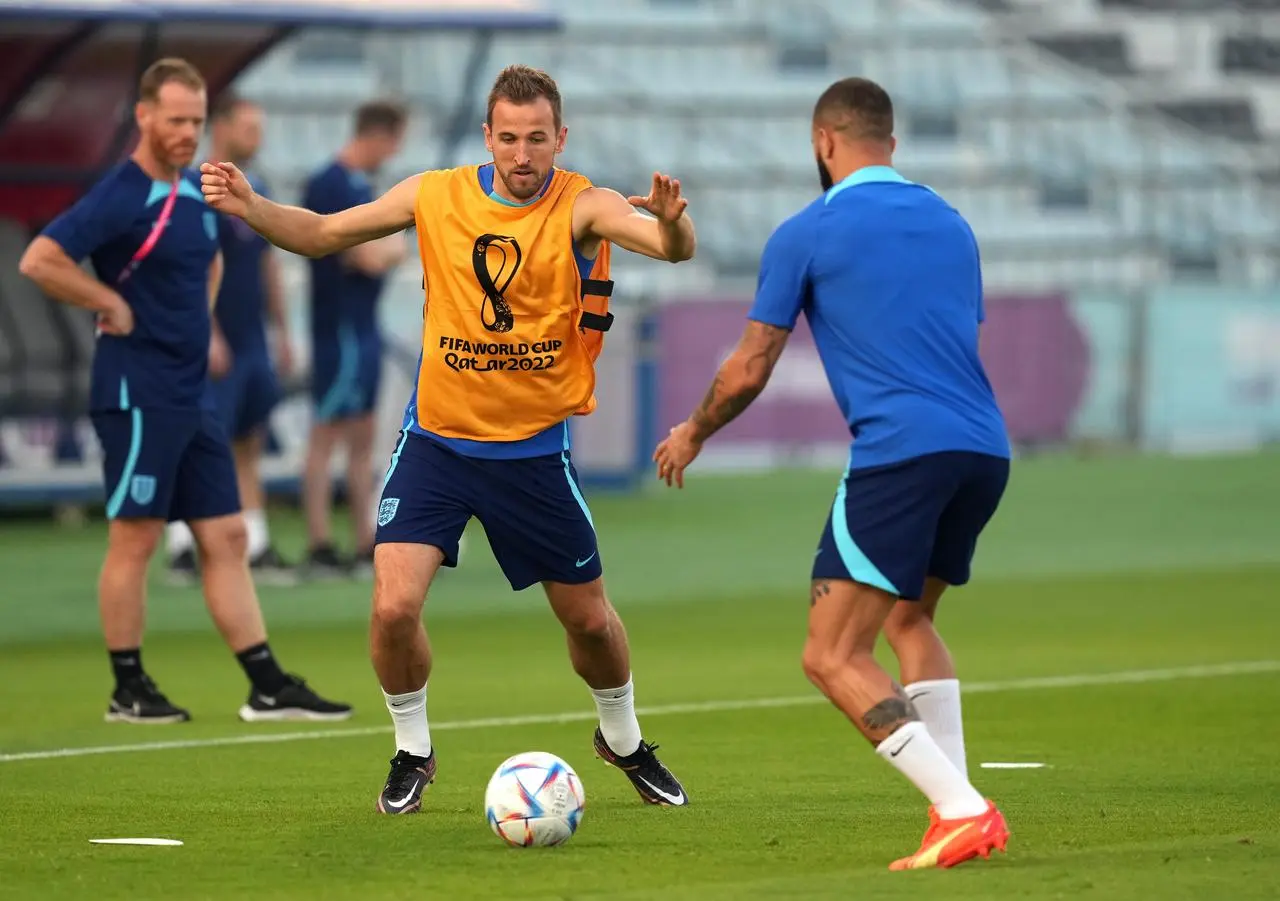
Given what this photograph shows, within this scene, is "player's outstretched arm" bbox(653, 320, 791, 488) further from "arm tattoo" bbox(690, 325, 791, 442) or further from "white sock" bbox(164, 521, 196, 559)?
"white sock" bbox(164, 521, 196, 559)

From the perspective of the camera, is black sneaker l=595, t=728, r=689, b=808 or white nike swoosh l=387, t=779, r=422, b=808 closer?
white nike swoosh l=387, t=779, r=422, b=808

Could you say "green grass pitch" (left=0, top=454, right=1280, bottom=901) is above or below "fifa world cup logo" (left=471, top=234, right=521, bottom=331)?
below

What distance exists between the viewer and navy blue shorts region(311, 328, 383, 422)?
14.2m

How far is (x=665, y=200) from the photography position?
6.22 meters

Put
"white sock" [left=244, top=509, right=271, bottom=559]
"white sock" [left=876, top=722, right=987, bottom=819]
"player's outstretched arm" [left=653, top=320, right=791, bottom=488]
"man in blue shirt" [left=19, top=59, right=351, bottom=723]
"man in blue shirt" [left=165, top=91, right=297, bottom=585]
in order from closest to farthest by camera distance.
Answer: "white sock" [left=876, top=722, right=987, bottom=819], "player's outstretched arm" [left=653, top=320, right=791, bottom=488], "man in blue shirt" [left=19, top=59, right=351, bottom=723], "man in blue shirt" [left=165, top=91, right=297, bottom=585], "white sock" [left=244, top=509, right=271, bottom=559]

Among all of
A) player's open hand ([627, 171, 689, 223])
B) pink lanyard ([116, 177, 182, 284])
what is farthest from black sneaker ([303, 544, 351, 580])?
player's open hand ([627, 171, 689, 223])

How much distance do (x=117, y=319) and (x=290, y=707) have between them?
5.39 feet

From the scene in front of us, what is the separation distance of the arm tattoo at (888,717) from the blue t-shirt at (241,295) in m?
8.44

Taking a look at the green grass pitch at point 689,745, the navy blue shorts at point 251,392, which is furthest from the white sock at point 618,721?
the navy blue shorts at point 251,392

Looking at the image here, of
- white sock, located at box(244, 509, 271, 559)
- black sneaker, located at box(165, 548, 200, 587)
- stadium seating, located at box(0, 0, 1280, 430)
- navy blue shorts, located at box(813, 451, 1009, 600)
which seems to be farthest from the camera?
stadium seating, located at box(0, 0, 1280, 430)

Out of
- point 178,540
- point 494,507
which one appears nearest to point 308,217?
point 494,507

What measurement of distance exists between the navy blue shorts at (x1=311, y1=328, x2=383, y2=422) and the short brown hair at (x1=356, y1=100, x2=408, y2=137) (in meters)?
1.35

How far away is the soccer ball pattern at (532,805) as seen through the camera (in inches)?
241

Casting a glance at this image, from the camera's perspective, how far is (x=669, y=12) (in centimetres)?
3170
